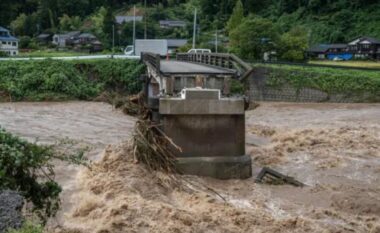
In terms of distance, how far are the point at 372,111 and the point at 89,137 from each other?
19080 millimetres

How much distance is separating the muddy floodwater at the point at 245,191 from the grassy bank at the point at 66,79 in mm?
15497

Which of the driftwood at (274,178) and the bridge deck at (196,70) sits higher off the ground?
the bridge deck at (196,70)

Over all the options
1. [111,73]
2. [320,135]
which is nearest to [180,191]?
[320,135]

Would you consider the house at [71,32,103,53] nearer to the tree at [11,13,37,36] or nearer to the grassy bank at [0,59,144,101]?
the tree at [11,13,37,36]

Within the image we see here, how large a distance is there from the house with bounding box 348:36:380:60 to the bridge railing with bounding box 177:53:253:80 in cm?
3500

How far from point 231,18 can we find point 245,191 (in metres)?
60.0

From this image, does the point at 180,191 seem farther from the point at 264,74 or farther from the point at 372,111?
the point at 264,74

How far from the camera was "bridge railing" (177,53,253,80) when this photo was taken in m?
18.0

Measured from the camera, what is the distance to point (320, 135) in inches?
948

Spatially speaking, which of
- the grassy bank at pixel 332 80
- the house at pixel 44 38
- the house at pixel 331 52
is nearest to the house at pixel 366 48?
the house at pixel 331 52

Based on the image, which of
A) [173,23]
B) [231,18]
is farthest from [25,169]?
[173,23]

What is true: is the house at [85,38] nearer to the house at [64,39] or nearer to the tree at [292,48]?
the house at [64,39]

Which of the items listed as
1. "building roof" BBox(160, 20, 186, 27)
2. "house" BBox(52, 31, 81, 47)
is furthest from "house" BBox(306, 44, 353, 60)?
"house" BBox(52, 31, 81, 47)

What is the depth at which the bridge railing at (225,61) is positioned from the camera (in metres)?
18.0
